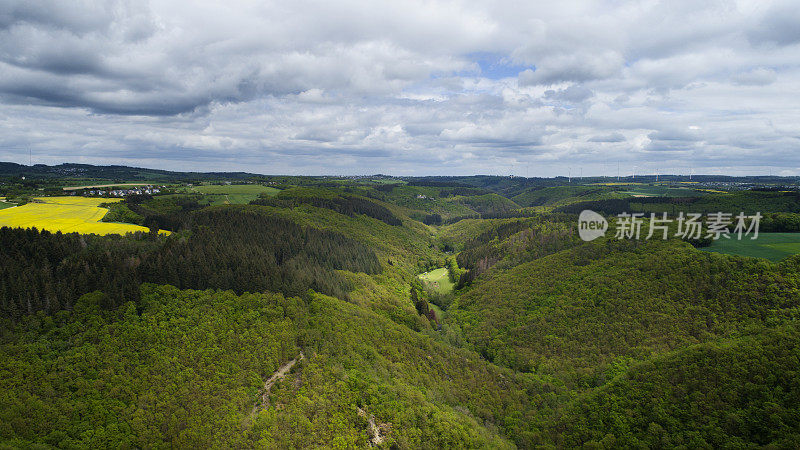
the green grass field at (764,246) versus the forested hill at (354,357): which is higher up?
the green grass field at (764,246)

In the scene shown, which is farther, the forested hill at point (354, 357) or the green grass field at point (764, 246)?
the green grass field at point (764, 246)

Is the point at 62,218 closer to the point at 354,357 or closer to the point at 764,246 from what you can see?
the point at 354,357

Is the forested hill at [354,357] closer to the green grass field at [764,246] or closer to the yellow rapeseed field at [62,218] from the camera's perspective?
the green grass field at [764,246]

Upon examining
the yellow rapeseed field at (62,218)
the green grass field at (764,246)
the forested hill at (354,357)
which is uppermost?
the yellow rapeseed field at (62,218)

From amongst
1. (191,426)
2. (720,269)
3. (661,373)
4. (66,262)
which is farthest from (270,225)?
(720,269)

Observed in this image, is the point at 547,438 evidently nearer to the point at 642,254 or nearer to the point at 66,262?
the point at 642,254

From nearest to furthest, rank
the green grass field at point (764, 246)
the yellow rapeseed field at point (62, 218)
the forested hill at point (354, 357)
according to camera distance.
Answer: the forested hill at point (354, 357), the green grass field at point (764, 246), the yellow rapeseed field at point (62, 218)

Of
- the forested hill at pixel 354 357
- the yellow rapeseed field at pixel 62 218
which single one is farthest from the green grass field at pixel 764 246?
the yellow rapeseed field at pixel 62 218

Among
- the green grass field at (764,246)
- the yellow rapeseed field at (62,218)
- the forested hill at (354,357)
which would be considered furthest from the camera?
the yellow rapeseed field at (62,218)
